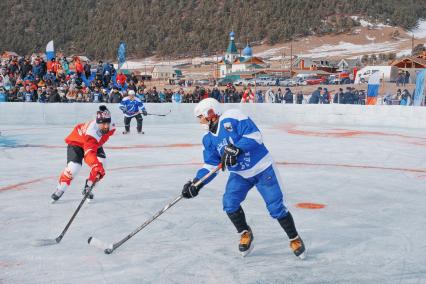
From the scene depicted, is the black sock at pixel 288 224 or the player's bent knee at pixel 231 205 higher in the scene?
the player's bent knee at pixel 231 205

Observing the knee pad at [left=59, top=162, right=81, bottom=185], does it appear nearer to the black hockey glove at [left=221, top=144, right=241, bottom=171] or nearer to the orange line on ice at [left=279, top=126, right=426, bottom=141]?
the black hockey glove at [left=221, top=144, right=241, bottom=171]

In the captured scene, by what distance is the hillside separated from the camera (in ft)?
420

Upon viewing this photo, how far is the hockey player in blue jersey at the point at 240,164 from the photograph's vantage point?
448 cm

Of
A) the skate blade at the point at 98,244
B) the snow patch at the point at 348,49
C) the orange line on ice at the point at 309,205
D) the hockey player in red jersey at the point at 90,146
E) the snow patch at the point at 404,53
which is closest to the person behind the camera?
the skate blade at the point at 98,244

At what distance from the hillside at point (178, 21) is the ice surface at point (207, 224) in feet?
386

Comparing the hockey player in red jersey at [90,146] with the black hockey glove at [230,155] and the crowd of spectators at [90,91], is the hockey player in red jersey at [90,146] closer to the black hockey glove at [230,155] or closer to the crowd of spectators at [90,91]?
the black hockey glove at [230,155]

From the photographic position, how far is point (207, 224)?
5.80 m

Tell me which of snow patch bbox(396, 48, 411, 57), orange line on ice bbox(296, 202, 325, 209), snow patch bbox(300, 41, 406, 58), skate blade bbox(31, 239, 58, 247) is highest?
snow patch bbox(300, 41, 406, 58)

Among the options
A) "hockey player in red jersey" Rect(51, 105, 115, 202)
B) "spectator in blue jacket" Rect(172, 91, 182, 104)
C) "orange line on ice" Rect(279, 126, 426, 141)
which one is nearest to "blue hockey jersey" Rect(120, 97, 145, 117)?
"orange line on ice" Rect(279, 126, 426, 141)

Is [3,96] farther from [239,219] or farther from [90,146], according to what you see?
[239,219]

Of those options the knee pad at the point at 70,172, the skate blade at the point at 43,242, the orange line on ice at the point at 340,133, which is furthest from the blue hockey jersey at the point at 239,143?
the orange line on ice at the point at 340,133

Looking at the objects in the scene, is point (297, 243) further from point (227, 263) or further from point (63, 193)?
point (63, 193)

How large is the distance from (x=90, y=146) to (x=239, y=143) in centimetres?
253

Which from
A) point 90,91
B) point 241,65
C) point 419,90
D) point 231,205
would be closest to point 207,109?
point 231,205
